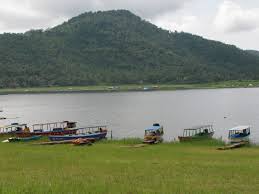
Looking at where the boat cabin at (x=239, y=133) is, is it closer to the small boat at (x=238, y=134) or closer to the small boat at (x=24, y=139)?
the small boat at (x=238, y=134)

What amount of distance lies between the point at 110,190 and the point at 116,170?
32.9 ft

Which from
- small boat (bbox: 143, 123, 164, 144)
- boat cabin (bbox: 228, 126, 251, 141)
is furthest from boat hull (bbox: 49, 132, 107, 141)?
boat cabin (bbox: 228, 126, 251, 141)

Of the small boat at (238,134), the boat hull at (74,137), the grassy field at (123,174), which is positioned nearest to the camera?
the grassy field at (123,174)

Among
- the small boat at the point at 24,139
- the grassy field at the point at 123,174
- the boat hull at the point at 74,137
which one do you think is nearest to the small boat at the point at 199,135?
the boat hull at the point at 74,137

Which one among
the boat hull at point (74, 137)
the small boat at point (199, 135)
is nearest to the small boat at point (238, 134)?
the small boat at point (199, 135)

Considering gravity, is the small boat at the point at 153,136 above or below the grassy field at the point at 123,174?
below

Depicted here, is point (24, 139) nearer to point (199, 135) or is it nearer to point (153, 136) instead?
point (153, 136)

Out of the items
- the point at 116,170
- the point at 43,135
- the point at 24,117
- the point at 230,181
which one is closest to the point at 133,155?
the point at 116,170

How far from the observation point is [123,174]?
22.1 meters

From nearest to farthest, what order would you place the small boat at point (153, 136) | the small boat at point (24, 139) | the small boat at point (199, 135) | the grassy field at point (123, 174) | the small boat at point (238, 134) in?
the grassy field at point (123, 174)
the small boat at point (153, 136)
the small boat at point (24, 139)
the small boat at point (199, 135)
the small boat at point (238, 134)

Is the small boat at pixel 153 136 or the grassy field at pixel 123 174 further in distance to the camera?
the small boat at pixel 153 136

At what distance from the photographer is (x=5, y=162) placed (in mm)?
28422

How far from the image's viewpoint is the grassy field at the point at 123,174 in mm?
15234

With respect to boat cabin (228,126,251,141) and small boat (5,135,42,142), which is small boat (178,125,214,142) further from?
small boat (5,135,42,142)
